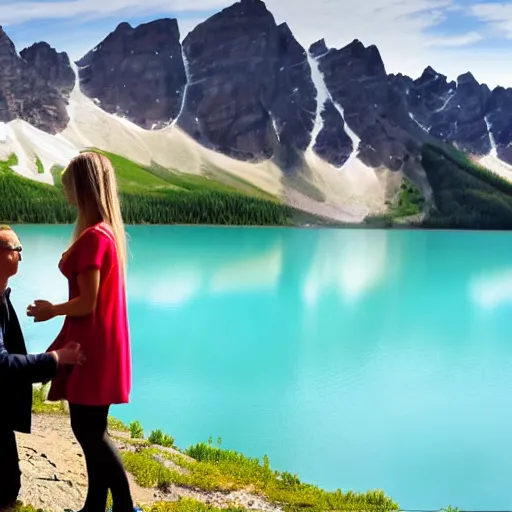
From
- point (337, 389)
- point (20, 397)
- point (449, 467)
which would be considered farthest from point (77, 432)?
point (337, 389)

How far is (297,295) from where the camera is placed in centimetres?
4544

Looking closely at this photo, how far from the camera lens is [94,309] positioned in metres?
4.73

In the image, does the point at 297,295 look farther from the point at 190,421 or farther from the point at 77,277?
the point at 77,277

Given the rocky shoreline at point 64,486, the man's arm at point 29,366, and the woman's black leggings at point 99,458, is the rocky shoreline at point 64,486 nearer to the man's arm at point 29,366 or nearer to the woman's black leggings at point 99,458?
the woman's black leggings at point 99,458

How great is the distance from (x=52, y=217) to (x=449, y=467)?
146106 millimetres

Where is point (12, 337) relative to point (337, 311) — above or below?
above

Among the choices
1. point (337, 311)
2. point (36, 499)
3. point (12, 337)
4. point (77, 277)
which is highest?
point (77, 277)

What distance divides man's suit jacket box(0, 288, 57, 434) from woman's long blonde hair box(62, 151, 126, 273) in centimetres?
78

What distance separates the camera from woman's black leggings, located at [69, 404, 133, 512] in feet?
16.1

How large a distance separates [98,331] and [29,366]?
491 mm

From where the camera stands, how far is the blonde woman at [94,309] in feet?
15.5

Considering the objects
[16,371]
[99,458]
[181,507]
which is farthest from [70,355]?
[181,507]

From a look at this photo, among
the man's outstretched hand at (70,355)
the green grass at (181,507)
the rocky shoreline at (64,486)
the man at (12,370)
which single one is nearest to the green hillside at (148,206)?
the rocky shoreline at (64,486)

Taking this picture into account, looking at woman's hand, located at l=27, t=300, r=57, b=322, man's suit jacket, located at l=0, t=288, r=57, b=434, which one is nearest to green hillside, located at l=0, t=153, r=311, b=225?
man's suit jacket, located at l=0, t=288, r=57, b=434
